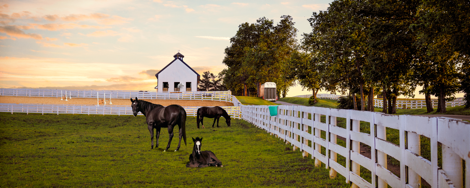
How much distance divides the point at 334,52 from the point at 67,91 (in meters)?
40.1

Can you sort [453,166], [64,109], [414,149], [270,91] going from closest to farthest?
[453,166] → [414,149] → [64,109] → [270,91]

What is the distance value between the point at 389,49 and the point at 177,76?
41.6m

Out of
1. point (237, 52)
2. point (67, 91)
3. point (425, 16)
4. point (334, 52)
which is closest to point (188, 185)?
point (425, 16)

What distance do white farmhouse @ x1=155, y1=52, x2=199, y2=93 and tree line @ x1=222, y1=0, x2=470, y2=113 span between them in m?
20.5

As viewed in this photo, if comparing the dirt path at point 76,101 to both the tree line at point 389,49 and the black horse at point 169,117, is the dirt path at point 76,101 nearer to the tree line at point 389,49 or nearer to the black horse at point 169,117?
the tree line at point 389,49

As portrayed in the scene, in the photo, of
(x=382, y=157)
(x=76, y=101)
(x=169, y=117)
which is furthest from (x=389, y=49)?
(x=76, y=101)

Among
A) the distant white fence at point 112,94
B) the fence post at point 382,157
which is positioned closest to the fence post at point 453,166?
the fence post at point 382,157

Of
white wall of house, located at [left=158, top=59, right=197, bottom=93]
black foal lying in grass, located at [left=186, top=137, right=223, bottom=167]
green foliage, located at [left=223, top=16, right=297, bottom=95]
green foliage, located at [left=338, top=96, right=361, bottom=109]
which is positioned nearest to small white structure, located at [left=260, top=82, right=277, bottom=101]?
green foliage, located at [left=223, top=16, right=297, bottom=95]

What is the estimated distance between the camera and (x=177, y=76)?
190 ft

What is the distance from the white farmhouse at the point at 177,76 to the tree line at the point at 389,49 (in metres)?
20.5

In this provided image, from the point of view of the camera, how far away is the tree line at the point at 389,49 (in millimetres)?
17641

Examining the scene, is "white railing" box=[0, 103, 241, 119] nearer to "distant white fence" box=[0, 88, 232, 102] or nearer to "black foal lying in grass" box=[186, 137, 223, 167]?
"distant white fence" box=[0, 88, 232, 102]

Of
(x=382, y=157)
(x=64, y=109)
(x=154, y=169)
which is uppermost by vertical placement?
(x=382, y=157)

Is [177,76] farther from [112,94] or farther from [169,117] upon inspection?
[169,117]
